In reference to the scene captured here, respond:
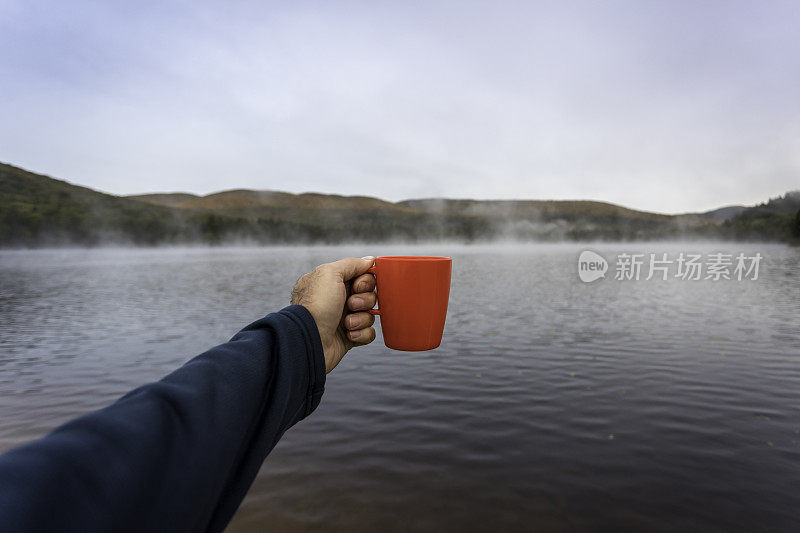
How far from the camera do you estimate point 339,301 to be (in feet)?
5.77

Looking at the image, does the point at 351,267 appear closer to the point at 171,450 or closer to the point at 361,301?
the point at 361,301

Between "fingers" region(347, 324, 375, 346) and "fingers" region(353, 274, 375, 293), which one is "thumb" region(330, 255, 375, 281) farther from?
"fingers" region(347, 324, 375, 346)

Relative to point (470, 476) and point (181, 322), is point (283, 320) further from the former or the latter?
point (181, 322)

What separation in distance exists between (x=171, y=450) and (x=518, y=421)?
7.05 meters

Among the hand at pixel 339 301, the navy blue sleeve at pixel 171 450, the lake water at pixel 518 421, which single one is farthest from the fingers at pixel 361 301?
the lake water at pixel 518 421

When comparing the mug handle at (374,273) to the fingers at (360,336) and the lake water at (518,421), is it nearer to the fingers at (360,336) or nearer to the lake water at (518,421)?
the fingers at (360,336)

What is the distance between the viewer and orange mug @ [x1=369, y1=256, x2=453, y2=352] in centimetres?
174

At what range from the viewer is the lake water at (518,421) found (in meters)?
4.80

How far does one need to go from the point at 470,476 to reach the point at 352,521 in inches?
62.4

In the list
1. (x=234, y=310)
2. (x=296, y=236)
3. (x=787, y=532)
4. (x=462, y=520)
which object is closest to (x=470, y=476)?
(x=462, y=520)

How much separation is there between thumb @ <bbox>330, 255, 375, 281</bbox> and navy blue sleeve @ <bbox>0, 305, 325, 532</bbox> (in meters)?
0.47

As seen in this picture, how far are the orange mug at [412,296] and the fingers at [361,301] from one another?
60 mm

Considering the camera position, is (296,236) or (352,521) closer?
(352,521)

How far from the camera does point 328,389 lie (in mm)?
9055
